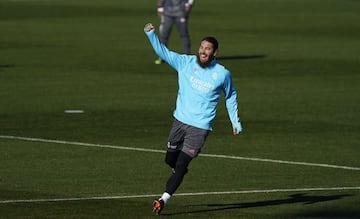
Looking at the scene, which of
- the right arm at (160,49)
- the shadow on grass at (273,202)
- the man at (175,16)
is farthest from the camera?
the man at (175,16)

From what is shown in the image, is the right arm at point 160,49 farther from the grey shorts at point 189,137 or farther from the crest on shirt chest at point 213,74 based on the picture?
the grey shorts at point 189,137

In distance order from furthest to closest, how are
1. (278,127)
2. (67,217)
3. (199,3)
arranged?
1. (199,3)
2. (278,127)
3. (67,217)

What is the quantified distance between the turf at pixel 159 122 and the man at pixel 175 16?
43.1 inches

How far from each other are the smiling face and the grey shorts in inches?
30.4

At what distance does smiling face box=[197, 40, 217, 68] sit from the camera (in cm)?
1431

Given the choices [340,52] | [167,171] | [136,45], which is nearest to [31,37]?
[136,45]

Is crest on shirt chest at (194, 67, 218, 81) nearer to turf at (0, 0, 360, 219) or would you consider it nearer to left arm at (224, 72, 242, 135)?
left arm at (224, 72, 242, 135)

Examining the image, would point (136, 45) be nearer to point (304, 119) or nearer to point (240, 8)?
point (304, 119)

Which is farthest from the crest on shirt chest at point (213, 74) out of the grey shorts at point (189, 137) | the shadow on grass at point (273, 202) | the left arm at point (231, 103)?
the shadow on grass at point (273, 202)

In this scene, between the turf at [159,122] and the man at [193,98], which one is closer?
the man at [193,98]

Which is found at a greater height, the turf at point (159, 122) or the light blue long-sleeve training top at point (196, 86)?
the light blue long-sleeve training top at point (196, 86)

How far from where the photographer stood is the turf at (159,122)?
51.4 ft

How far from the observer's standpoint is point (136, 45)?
39.4m

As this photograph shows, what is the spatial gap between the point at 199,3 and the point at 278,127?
41.7 meters
